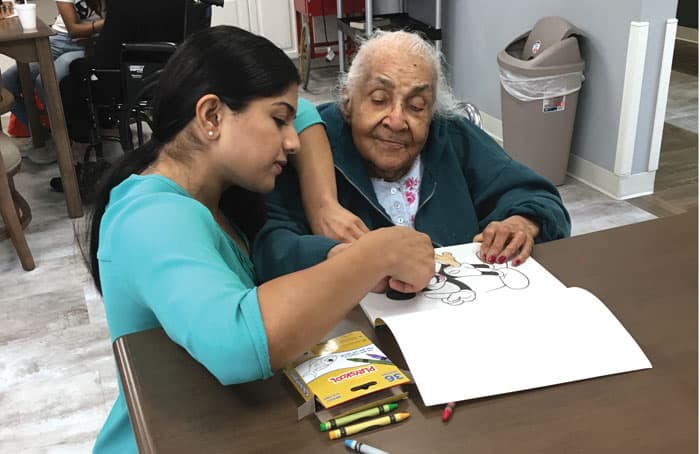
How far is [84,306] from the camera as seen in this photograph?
2.68 m

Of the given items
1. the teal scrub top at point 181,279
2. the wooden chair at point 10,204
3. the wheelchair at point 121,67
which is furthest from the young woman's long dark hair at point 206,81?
the wheelchair at point 121,67

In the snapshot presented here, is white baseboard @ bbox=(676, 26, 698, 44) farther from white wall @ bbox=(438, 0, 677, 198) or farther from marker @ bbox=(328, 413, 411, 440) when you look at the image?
marker @ bbox=(328, 413, 411, 440)

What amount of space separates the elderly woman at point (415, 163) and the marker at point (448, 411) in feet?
2.16

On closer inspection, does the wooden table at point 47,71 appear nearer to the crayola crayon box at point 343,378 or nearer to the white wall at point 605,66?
the white wall at point 605,66

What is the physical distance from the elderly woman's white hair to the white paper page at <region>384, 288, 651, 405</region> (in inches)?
26.7

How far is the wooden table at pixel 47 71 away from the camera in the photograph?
10.1 ft

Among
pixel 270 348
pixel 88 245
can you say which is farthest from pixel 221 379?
pixel 88 245

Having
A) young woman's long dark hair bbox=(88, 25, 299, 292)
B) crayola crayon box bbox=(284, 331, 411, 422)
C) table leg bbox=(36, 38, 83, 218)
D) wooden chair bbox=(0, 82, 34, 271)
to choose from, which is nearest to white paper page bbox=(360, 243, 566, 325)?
crayola crayon box bbox=(284, 331, 411, 422)

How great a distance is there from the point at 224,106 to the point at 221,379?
38cm

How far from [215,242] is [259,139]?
0.53ft

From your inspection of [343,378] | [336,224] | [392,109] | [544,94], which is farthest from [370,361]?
[544,94]

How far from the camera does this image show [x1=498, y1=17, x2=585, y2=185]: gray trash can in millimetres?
3234

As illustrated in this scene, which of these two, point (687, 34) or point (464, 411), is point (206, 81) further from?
point (687, 34)

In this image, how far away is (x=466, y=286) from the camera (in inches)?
43.1
